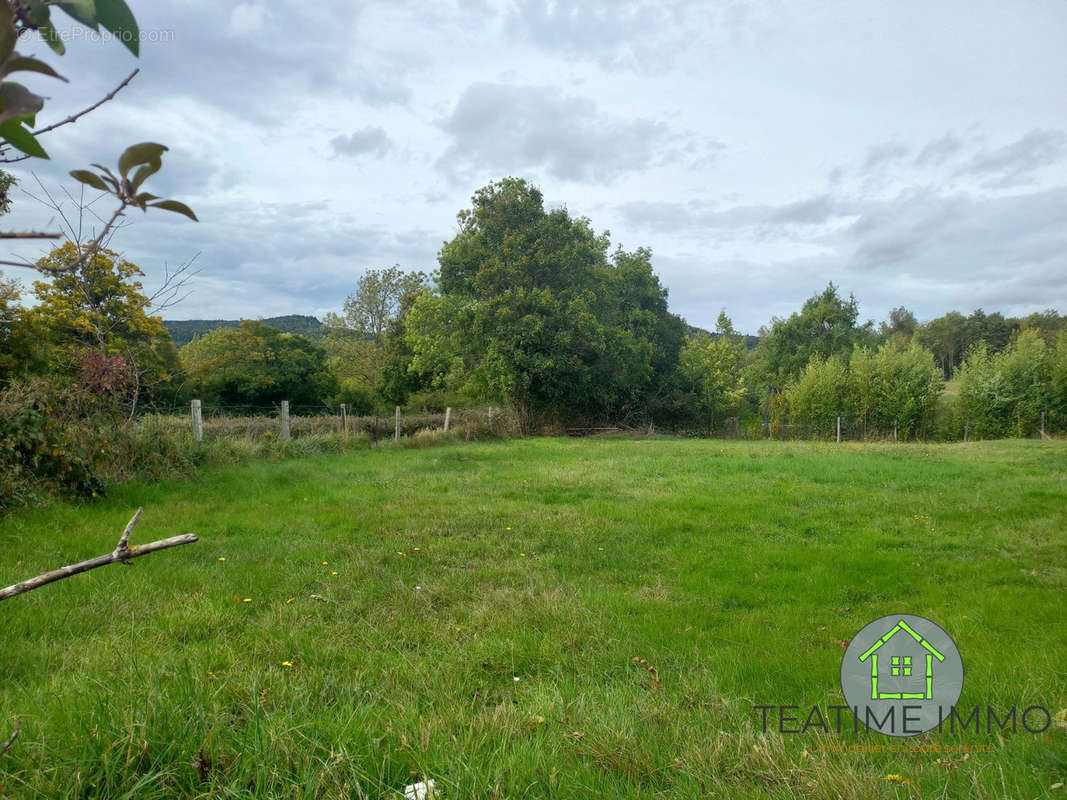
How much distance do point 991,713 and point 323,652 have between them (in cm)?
297

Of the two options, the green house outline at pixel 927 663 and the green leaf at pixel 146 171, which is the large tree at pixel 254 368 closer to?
the green house outline at pixel 927 663

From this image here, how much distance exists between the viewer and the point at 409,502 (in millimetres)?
7543

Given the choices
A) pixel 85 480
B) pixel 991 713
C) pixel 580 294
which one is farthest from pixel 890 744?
pixel 580 294

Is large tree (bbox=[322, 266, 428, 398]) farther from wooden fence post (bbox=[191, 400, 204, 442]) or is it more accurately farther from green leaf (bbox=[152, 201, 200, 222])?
green leaf (bbox=[152, 201, 200, 222])

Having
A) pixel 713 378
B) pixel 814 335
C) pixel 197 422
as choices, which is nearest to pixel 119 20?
pixel 197 422

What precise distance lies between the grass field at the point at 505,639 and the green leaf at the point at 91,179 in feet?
4.79

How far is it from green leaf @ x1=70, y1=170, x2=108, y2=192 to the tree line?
42.7 ft

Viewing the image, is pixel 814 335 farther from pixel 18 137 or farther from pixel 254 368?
pixel 18 137

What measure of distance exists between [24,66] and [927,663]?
2.99 m

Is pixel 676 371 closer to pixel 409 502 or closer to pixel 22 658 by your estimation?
pixel 409 502

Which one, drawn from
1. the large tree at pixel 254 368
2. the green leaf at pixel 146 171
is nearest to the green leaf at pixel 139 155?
the green leaf at pixel 146 171

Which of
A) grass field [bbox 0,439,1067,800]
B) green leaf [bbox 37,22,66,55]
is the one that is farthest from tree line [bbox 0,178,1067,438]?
green leaf [bbox 37,22,66,55]

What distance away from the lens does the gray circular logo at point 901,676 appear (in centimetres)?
220

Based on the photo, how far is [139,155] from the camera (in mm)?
656
